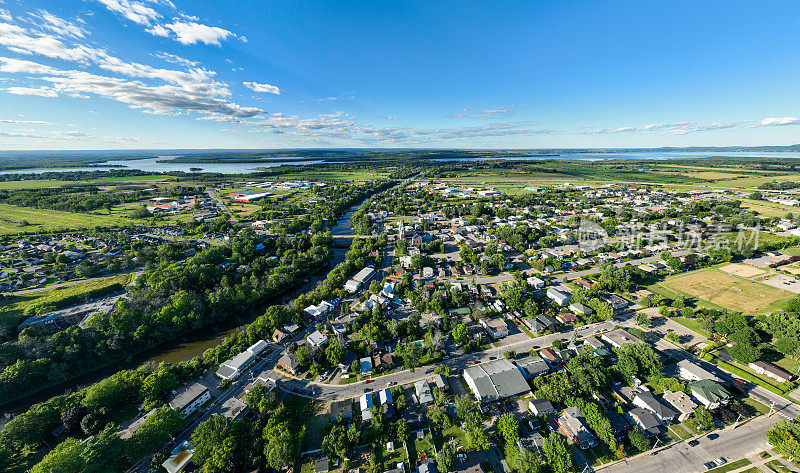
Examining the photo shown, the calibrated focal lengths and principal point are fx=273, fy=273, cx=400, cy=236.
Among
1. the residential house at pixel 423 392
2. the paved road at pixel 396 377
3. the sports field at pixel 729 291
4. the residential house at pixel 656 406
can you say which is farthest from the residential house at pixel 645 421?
Result: the sports field at pixel 729 291

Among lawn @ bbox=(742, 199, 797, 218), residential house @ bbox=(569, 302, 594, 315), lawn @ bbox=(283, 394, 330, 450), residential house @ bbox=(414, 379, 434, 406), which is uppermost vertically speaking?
lawn @ bbox=(742, 199, 797, 218)

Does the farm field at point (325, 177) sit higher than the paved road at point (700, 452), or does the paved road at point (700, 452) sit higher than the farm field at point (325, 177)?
the farm field at point (325, 177)

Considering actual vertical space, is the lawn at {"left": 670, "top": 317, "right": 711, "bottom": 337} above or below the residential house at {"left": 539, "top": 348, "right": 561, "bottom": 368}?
above

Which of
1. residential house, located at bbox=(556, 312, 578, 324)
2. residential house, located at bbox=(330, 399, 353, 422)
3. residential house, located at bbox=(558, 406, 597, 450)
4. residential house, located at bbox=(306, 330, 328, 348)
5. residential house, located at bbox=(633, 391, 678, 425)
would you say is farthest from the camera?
residential house, located at bbox=(556, 312, 578, 324)

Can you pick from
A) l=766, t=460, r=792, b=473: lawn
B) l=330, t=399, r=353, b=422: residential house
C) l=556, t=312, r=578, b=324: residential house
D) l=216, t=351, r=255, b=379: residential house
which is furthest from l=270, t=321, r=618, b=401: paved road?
l=766, t=460, r=792, b=473: lawn

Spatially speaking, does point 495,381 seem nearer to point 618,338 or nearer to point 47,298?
point 618,338

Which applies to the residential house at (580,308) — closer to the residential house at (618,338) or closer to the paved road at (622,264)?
the residential house at (618,338)

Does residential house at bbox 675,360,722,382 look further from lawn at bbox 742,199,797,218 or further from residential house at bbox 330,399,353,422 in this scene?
lawn at bbox 742,199,797,218

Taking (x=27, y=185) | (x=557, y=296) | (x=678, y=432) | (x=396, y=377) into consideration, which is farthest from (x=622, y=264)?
(x=27, y=185)

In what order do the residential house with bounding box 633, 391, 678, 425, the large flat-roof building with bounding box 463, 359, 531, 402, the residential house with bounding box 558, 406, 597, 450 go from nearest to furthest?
the residential house with bounding box 558, 406, 597, 450 → the residential house with bounding box 633, 391, 678, 425 → the large flat-roof building with bounding box 463, 359, 531, 402
